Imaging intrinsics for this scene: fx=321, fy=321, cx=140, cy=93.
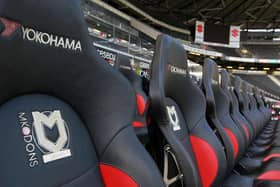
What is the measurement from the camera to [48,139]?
543mm

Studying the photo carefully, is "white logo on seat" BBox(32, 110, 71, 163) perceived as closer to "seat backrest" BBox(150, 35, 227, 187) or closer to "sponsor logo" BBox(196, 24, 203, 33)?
"seat backrest" BBox(150, 35, 227, 187)

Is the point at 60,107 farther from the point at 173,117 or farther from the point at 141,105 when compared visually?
the point at 141,105

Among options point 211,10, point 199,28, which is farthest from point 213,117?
point 211,10

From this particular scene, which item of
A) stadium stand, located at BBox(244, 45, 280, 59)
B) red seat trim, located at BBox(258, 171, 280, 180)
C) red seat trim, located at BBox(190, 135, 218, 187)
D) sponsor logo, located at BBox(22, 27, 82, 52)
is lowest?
red seat trim, located at BBox(258, 171, 280, 180)

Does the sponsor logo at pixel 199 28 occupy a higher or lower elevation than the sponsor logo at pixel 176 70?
higher

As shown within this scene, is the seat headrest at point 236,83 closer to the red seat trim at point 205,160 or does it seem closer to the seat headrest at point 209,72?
the seat headrest at point 209,72

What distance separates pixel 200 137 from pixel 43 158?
27.1 inches

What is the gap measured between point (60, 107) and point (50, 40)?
0.42ft

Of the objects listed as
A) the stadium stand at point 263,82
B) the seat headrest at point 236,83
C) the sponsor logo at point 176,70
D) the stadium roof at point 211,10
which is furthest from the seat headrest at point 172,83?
the stadium stand at point 263,82

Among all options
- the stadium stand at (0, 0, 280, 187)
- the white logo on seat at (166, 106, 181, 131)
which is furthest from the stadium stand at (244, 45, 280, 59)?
the stadium stand at (0, 0, 280, 187)

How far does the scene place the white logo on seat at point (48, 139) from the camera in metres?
0.53

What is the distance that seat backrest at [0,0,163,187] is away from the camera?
19.6 inches

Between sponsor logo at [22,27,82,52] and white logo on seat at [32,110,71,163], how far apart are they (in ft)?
0.40

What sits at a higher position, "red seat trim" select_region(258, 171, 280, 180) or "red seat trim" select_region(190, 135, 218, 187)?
"red seat trim" select_region(190, 135, 218, 187)
